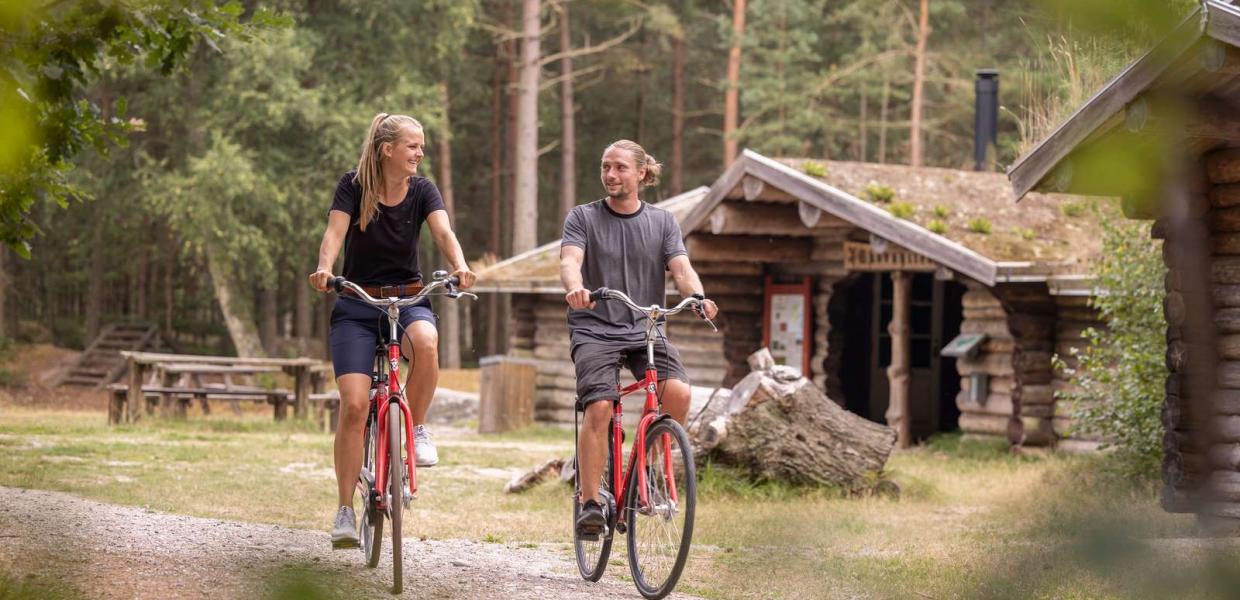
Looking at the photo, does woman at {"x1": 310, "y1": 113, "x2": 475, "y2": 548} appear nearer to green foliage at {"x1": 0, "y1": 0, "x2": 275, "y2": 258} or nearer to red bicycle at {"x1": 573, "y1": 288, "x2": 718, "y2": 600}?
red bicycle at {"x1": 573, "y1": 288, "x2": 718, "y2": 600}

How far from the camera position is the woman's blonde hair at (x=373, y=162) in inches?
232

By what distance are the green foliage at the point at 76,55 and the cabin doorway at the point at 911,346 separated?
13545 millimetres

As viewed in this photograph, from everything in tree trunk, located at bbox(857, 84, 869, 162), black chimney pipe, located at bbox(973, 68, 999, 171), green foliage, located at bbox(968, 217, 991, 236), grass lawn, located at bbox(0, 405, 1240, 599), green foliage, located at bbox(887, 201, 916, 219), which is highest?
tree trunk, located at bbox(857, 84, 869, 162)

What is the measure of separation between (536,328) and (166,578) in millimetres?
16747

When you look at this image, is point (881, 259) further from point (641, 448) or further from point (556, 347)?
point (641, 448)

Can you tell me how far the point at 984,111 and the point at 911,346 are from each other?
339cm

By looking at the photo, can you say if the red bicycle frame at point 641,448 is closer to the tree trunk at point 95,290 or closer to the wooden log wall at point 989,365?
the wooden log wall at point 989,365

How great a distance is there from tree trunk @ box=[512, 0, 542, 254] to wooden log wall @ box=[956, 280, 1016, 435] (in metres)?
14.3

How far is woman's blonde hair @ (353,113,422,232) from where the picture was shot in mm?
5887

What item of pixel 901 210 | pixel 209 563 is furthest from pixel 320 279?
pixel 901 210

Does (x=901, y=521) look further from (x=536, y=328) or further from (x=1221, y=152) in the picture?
(x=536, y=328)

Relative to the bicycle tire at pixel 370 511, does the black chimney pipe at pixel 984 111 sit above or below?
above

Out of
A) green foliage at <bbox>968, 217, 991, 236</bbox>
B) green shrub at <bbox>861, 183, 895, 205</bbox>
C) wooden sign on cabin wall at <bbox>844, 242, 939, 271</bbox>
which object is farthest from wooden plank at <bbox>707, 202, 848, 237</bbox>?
green foliage at <bbox>968, 217, 991, 236</bbox>

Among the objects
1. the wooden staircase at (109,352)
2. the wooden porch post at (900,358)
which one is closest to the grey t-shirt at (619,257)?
the wooden porch post at (900,358)
